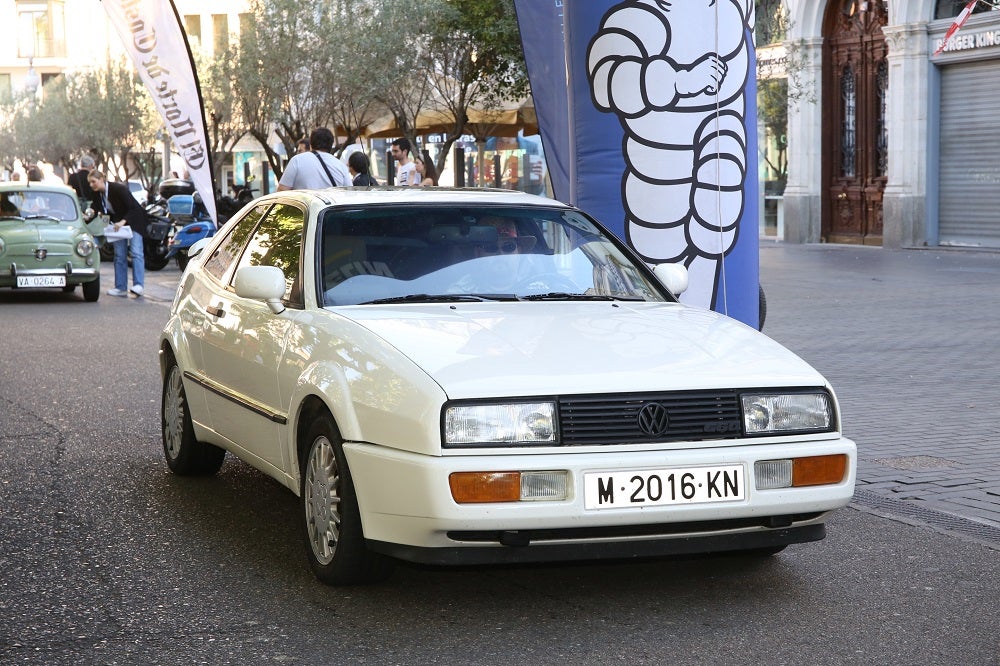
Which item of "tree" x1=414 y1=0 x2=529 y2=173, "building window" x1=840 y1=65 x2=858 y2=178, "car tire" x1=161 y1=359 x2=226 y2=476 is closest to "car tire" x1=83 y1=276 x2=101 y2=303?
"tree" x1=414 y1=0 x2=529 y2=173

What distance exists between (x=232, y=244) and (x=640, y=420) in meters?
2.85

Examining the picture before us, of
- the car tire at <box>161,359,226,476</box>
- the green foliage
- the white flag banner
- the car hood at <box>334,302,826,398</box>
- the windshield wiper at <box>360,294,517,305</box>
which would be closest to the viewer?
the car hood at <box>334,302,826,398</box>

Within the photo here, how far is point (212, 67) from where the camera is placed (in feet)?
126

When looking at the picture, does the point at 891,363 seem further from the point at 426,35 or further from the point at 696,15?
the point at 426,35

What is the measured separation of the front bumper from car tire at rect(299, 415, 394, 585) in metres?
0.11

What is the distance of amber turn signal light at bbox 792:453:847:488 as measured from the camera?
458 centimetres

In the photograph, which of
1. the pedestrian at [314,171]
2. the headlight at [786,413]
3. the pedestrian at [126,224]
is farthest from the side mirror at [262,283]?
the pedestrian at [126,224]

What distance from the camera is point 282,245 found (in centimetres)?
596

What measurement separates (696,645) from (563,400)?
806 mm

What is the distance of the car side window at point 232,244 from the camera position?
6.52 metres

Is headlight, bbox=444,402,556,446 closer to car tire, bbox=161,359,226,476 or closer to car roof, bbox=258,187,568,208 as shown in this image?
car roof, bbox=258,187,568,208

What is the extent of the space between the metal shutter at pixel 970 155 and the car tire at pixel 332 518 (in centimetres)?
2248

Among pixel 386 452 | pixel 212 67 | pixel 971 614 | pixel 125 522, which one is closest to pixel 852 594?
pixel 971 614

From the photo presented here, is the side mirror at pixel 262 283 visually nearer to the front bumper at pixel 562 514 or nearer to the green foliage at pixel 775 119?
the front bumper at pixel 562 514
